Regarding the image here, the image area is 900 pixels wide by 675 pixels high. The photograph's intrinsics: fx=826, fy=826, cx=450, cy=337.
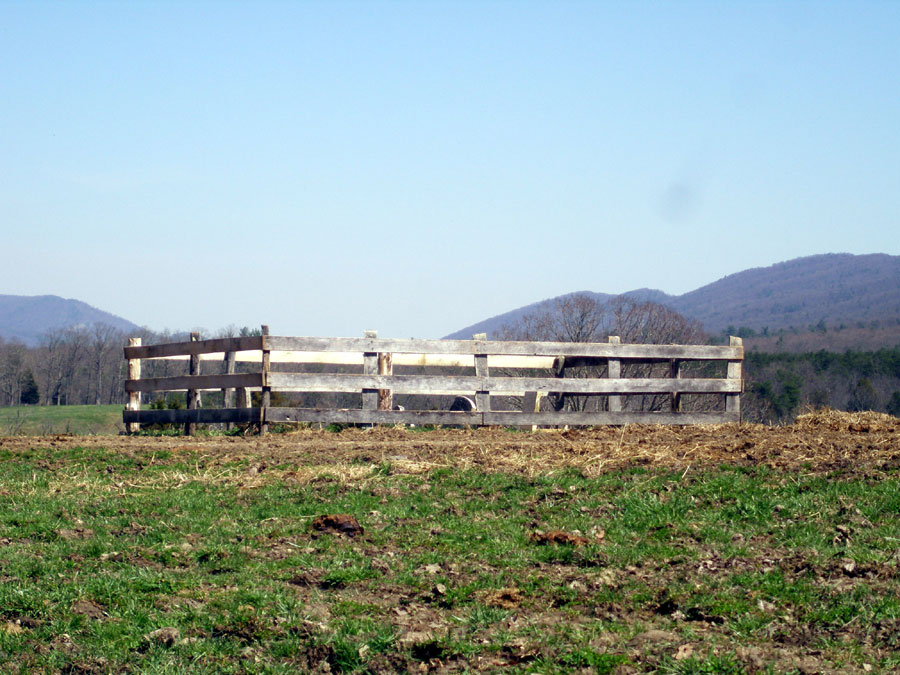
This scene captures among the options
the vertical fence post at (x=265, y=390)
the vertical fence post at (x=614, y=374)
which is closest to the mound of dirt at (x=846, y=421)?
the vertical fence post at (x=614, y=374)

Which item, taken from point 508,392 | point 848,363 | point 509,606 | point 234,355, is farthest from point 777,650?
point 848,363

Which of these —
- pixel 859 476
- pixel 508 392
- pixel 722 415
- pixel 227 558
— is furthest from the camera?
pixel 722 415

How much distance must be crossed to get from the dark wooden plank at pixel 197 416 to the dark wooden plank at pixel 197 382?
1.30ft

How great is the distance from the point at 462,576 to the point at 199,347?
9904mm

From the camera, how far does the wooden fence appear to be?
43.3 ft

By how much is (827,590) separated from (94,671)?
12.9 ft

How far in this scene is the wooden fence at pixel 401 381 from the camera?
520 inches

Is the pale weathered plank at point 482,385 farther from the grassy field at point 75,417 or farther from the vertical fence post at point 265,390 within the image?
the grassy field at point 75,417

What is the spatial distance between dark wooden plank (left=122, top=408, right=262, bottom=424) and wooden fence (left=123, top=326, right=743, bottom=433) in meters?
0.02

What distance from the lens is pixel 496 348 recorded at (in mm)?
14055

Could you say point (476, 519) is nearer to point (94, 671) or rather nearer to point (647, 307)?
point (94, 671)

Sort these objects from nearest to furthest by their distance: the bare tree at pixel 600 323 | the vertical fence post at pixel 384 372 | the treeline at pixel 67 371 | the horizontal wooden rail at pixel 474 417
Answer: the horizontal wooden rail at pixel 474 417 → the vertical fence post at pixel 384 372 → the bare tree at pixel 600 323 → the treeline at pixel 67 371

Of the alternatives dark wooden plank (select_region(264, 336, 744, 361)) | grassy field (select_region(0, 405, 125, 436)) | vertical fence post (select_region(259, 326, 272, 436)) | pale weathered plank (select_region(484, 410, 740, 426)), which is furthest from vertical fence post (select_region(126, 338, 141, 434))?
grassy field (select_region(0, 405, 125, 436))

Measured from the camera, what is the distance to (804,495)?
22.4 ft
